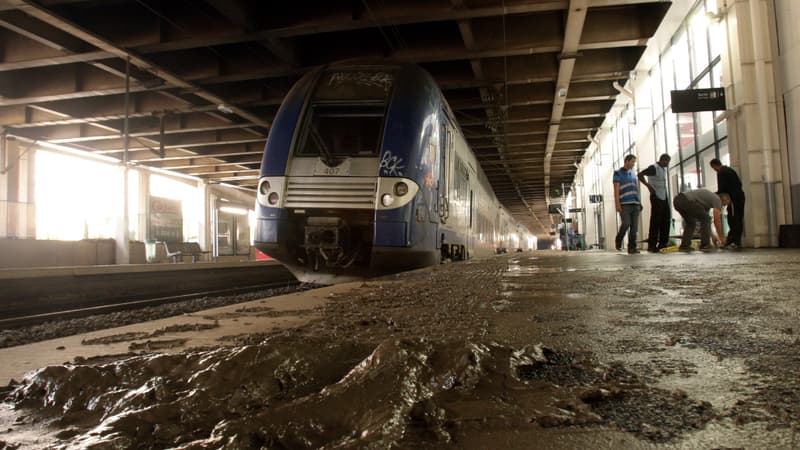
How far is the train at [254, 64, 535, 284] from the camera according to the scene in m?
5.73

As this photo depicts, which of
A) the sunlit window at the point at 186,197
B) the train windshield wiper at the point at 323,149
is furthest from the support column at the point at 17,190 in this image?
the train windshield wiper at the point at 323,149

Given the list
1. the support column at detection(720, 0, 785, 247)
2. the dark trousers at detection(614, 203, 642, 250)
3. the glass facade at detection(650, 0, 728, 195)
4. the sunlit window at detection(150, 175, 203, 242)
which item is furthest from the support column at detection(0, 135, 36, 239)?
the glass facade at detection(650, 0, 728, 195)

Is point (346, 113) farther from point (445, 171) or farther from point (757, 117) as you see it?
point (757, 117)

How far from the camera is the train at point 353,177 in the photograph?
5727mm

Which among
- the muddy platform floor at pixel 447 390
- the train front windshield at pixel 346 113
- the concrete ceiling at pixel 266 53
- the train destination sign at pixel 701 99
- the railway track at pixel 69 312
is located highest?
the concrete ceiling at pixel 266 53

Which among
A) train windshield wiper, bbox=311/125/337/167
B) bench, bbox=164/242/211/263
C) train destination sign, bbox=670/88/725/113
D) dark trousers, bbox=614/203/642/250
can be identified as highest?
train destination sign, bbox=670/88/725/113

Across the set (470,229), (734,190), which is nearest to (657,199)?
(734,190)

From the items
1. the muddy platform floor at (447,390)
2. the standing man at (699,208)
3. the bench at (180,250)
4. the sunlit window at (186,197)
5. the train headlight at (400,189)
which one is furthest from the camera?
the sunlit window at (186,197)

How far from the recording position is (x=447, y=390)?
1.15 m

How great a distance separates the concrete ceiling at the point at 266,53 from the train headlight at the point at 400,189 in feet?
13.8

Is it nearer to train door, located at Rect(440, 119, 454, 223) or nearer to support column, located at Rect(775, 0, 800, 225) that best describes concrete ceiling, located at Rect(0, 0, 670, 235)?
support column, located at Rect(775, 0, 800, 225)

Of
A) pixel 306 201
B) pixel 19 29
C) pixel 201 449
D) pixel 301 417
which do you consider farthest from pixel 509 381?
pixel 19 29

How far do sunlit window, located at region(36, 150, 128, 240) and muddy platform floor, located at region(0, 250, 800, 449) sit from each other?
18521 mm

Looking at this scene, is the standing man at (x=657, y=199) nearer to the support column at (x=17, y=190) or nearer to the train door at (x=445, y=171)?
the train door at (x=445, y=171)
